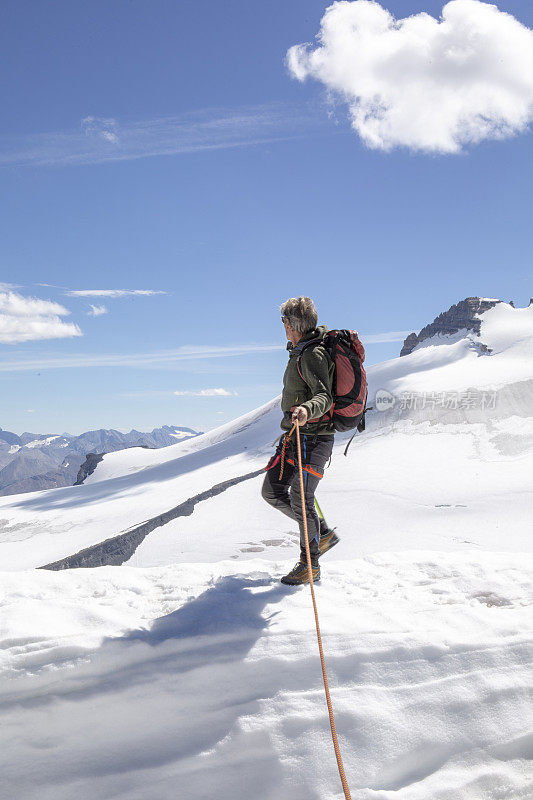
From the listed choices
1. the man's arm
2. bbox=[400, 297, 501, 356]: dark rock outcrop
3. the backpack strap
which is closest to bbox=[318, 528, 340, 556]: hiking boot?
the man's arm

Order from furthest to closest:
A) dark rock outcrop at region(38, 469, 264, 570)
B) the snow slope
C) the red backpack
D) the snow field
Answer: the snow slope < dark rock outcrop at region(38, 469, 264, 570) < the red backpack < the snow field

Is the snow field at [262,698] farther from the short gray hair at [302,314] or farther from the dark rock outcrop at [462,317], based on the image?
the dark rock outcrop at [462,317]

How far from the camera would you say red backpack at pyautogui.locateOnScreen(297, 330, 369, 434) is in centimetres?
510

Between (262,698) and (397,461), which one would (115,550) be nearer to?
(262,698)

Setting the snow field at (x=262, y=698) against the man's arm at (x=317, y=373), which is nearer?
the snow field at (x=262, y=698)

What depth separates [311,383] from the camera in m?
4.97

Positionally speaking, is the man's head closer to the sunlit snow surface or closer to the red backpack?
the red backpack

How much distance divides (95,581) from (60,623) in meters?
1.21

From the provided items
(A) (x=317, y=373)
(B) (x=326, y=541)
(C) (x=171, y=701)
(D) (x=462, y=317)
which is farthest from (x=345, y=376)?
(D) (x=462, y=317)

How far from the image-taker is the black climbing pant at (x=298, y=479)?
5.23 m

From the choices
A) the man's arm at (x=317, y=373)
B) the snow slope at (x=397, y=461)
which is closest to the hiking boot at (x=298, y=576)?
the man's arm at (x=317, y=373)

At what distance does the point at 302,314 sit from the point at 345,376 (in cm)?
80

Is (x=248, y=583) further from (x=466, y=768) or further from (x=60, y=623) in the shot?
(x=466, y=768)

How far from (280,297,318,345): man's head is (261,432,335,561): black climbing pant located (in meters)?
1.10
